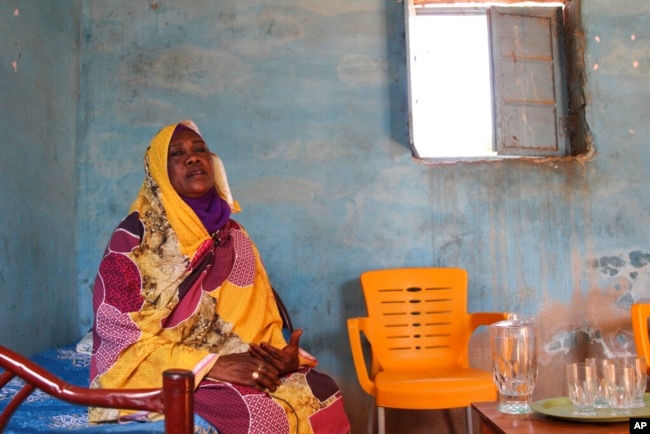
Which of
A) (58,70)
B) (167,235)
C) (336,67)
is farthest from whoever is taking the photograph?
(336,67)

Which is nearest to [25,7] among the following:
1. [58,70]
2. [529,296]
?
[58,70]

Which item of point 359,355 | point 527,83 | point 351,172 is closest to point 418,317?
point 359,355

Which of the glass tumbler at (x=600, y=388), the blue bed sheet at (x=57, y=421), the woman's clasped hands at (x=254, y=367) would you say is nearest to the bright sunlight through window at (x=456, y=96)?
the woman's clasped hands at (x=254, y=367)

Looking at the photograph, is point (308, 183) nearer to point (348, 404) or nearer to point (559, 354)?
point (348, 404)

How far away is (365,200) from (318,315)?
2.14ft

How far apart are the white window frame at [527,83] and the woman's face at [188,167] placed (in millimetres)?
1432

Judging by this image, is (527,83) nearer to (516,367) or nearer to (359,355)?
(359,355)

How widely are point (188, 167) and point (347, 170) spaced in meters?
1.21

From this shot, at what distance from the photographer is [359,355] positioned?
304 centimetres

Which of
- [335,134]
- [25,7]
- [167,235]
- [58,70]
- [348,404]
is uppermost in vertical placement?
[25,7]

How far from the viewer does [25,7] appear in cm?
319

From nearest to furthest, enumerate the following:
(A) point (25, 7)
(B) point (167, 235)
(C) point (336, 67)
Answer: (B) point (167, 235)
(A) point (25, 7)
(C) point (336, 67)

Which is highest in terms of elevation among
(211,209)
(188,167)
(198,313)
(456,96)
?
(456,96)

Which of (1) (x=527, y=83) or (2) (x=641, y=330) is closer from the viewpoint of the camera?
(2) (x=641, y=330)
